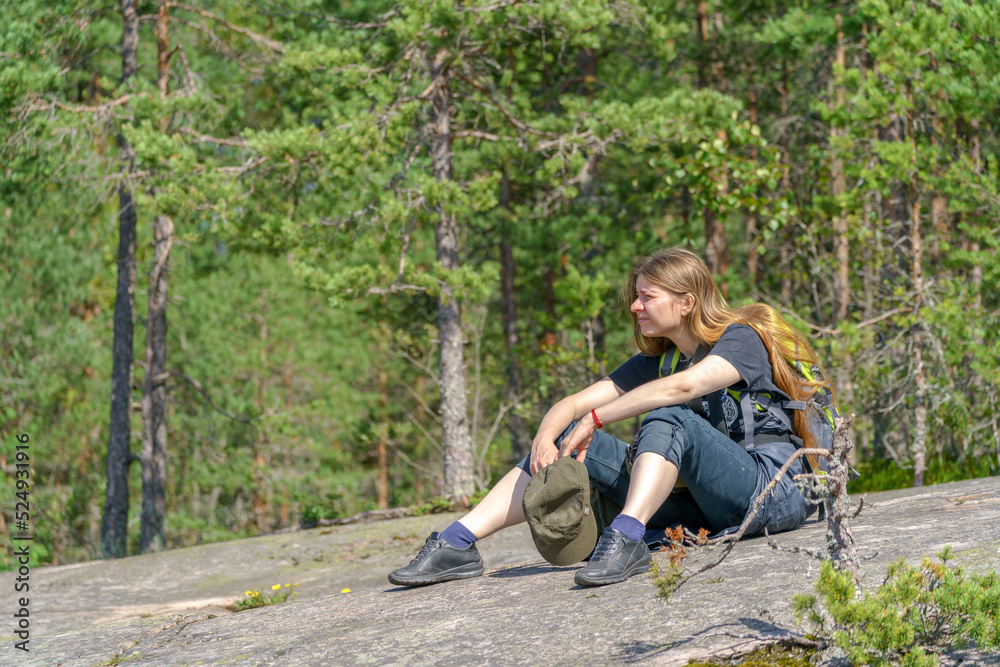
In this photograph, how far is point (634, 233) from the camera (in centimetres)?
1143

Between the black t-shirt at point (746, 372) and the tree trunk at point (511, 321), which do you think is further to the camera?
the tree trunk at point (511, 321)

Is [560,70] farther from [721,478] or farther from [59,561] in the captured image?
[59,561]

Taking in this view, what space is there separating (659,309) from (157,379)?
9460mm

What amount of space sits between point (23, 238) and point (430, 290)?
985 cm

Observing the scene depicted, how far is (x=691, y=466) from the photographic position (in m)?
2.96

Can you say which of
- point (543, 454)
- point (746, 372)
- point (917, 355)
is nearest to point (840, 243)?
point (917, 355)

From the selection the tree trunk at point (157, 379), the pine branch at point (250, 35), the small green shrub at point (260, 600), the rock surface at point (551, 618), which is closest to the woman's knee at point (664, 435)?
the rock surface at point (551, 618)

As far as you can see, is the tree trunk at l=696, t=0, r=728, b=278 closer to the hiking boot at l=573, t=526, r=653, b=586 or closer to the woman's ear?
the woman's ear

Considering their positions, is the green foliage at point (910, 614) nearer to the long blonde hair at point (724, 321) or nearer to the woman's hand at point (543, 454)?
the long blonde hair at point (724, 321)

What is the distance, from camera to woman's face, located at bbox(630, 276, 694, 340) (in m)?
3.31

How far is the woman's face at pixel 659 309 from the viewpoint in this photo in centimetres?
331

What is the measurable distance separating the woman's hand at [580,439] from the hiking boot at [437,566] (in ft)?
1.78

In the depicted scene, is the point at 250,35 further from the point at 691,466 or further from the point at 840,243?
the point at 691,466

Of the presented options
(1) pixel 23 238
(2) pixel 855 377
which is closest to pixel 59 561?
(1) pixel 23 238
